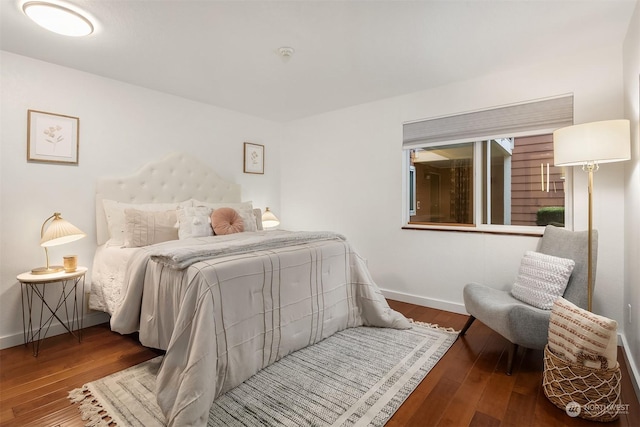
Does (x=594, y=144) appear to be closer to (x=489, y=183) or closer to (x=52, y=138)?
(x=489, y=183)

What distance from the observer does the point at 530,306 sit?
2242mm

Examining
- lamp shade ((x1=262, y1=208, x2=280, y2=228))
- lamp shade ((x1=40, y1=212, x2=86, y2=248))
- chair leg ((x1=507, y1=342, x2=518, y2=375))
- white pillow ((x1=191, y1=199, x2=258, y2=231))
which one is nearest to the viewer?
chair leg ((x1=507, y1=342, x2=518, y2=375))

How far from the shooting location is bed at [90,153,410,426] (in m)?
1.68

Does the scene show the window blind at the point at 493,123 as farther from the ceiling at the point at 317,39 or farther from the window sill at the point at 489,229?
the window sill at the point at 489,229

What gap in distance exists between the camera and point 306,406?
5.64 ft

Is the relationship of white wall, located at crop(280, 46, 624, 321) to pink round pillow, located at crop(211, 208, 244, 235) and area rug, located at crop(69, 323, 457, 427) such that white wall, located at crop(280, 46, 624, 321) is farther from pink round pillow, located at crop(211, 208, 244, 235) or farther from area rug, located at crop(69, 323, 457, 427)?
pink round pillow, located at crop(211, 208, 244, 235)

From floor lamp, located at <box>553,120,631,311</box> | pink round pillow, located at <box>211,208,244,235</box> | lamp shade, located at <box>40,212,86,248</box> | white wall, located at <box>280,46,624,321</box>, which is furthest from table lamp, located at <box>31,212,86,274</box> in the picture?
floor lamp, located at <box>553,120,631,311</box>

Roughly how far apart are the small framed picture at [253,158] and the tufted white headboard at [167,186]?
1.28ft

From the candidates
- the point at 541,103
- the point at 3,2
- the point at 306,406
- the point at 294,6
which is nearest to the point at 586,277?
the point at 541,103

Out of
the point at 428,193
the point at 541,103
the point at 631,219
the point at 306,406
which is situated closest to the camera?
the point at 306,406

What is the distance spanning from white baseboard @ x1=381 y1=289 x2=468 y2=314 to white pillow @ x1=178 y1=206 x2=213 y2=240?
2.13 meters

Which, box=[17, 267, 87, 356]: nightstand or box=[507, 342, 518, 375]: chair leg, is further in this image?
box=[17, 267, 87, 356]: nightstand

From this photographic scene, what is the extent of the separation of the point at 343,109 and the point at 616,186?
111 inches

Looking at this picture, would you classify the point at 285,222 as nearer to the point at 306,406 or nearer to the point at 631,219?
the point at 306,406
